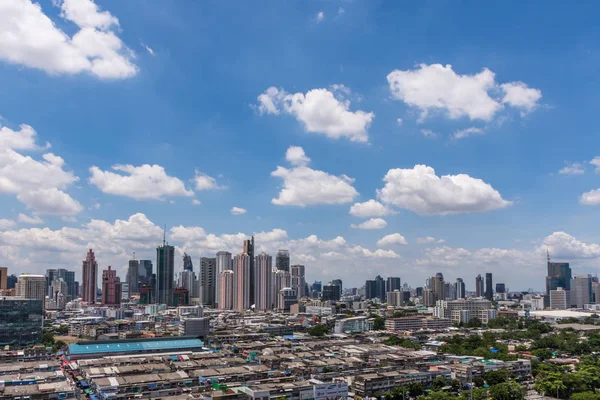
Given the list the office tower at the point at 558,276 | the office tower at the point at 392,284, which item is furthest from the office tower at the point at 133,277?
the office tower at the point at 558,276

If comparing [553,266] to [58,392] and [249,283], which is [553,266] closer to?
[249,283]

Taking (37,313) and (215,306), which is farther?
(215,306)

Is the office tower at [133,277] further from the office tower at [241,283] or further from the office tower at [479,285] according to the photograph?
the office tower at [479,285]

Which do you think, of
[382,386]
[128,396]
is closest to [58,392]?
[128,396]

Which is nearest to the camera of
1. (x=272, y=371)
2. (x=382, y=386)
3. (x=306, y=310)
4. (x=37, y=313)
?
(x=382, y=386)

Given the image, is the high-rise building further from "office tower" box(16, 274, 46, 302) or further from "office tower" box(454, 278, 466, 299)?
"office tower" box(454, 278, 466, 299)

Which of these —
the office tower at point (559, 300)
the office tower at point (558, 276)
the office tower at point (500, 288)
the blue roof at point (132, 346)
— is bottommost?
the office tower at point (500, 288)
